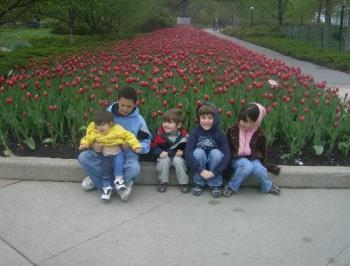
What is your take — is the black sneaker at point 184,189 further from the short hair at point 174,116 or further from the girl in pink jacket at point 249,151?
the short hair at point 174,116

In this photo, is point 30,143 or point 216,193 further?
point 30,143

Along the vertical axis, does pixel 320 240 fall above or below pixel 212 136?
below

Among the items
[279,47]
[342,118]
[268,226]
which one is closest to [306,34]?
[279,47]

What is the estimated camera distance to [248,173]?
Answer: 4027 millimetres

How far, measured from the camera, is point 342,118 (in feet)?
16.4

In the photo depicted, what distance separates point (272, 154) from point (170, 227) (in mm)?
1594

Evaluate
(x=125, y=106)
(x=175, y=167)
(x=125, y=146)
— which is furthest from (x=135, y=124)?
(x=175, y=167)

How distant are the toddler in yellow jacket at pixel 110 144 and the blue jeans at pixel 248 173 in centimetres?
86

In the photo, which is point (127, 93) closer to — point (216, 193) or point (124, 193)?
point (124, 193)

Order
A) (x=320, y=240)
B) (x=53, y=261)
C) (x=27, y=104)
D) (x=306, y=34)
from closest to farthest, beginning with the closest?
1. (x=53, y=261)
2. (x=320, y=240)
3. (x=27, y=104)
4. (x=306, y=34)

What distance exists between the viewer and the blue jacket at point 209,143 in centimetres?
407

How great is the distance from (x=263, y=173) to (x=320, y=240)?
0.87m

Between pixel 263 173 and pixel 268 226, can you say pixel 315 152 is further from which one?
pixel 268 226

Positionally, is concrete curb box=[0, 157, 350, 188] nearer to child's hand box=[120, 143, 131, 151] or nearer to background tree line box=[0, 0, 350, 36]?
child's hand box=[120, 143, 131, 151]
